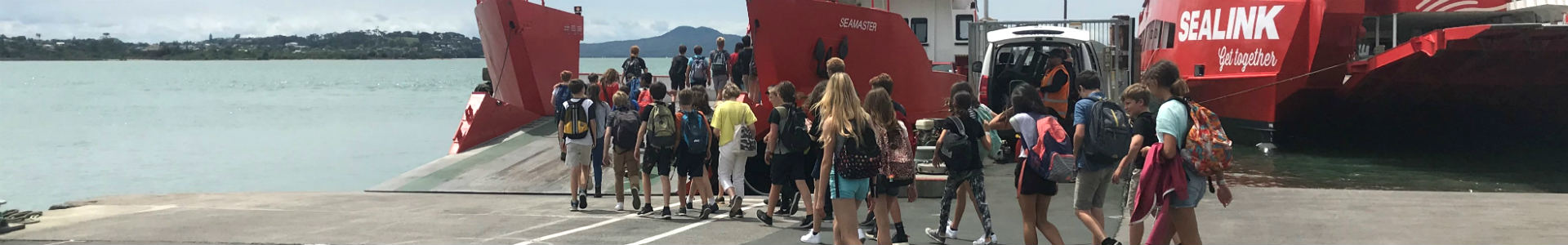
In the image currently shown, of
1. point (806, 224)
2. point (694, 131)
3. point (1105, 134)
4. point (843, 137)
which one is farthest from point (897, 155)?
point (694, 131)

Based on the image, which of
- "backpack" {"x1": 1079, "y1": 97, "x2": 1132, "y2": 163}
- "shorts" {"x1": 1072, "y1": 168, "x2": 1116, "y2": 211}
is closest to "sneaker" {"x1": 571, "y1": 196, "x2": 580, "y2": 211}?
"shorts" {"x1": 1072, "y1": 168, "x2": 1116, "y2": 211}

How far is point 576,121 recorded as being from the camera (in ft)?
36.8

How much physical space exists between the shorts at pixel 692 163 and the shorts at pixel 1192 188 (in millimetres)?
4522

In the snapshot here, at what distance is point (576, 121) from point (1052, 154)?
16.6ft

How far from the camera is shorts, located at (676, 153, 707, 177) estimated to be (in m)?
10.1

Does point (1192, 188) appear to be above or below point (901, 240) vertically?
above

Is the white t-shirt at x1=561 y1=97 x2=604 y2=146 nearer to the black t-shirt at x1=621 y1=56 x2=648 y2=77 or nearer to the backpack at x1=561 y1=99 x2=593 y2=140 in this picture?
the backpack at x1=561 y1=99 x2=593 y2=140

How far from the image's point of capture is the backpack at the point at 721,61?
53.8 feet

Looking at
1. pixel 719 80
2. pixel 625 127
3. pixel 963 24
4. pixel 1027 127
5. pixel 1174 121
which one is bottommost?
pixel 625 127

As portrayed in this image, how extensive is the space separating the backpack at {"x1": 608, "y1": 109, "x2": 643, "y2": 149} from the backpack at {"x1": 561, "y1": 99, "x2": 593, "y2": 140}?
534mm

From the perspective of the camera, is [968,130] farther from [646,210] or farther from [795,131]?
[646,210]

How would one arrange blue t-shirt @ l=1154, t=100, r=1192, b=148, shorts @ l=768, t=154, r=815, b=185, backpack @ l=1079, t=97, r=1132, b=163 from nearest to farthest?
blue t-shirt @ l=1154, t=100, r=1192, b=148 < backpack @ l=1079, t=97, r=1132, b=163 < shorts @ l=768, t=154, r=815, b=185

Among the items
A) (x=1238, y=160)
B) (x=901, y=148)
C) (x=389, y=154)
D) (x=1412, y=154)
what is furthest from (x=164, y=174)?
(x=901, y=148)

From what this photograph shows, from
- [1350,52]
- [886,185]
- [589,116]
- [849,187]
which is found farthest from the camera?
[1350,52]
